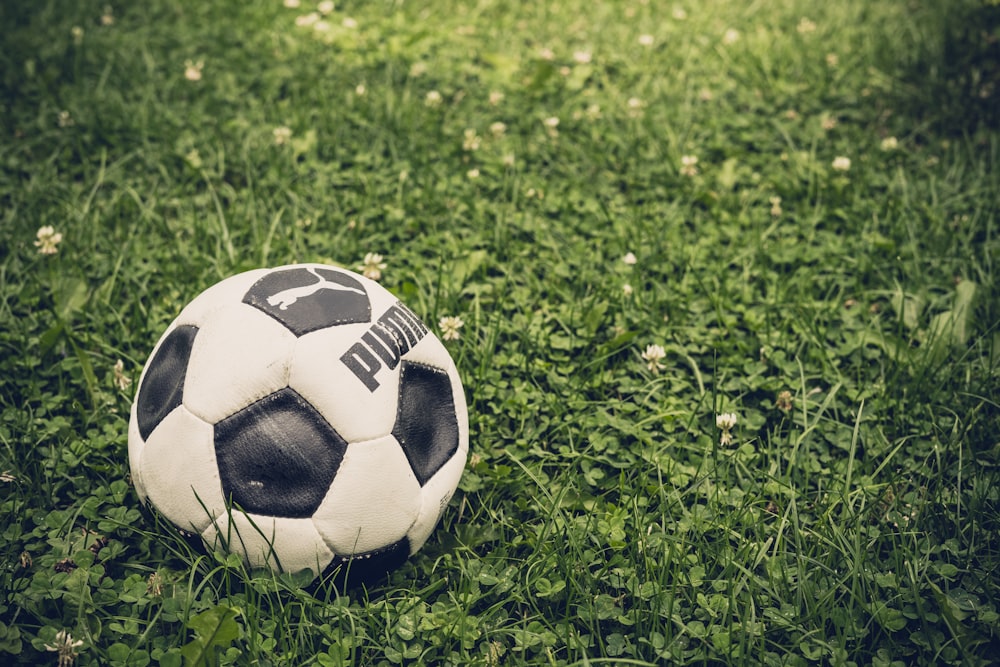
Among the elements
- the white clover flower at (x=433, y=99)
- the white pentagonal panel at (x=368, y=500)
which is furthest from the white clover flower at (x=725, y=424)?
the white clover flower at (x=433, y=99)

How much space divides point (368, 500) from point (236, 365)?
497 mm

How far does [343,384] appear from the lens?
2.16m

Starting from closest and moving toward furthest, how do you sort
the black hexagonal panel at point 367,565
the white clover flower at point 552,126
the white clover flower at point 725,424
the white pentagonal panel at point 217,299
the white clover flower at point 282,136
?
the black hexagonal panel at point 367,565 → the white pentagonal panel at point 217,299 → the white clover flower at point 725,424 → the white clover flower at point 282,136 → the white clover flower at point 552,126

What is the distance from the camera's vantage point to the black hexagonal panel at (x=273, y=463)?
2.11m

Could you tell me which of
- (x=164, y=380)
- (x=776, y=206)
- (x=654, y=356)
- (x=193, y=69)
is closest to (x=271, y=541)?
(x=164, y=380)

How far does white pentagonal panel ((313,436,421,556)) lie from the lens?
2123mm

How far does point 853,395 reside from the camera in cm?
301

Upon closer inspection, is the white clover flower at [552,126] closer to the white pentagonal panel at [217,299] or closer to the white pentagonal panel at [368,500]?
Answer: the white pentagonal panel at [217,299]

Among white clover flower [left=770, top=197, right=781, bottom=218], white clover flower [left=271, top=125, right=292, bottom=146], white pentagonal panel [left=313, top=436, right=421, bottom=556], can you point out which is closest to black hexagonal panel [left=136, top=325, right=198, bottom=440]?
white pentagonal panel [left=313, top=436, right=421, bottom=556]

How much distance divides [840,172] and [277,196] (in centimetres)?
275

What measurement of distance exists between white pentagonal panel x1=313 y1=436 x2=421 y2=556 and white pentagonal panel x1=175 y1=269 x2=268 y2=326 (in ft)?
1.86

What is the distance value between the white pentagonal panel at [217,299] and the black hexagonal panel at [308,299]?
3 cm

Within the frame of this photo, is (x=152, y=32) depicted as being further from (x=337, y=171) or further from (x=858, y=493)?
(x=858, y=493)

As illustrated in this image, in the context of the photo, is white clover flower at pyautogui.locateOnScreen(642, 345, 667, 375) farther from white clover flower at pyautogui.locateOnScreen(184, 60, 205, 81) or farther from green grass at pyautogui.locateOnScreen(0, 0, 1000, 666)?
white clover flower at pyautogui.locateOnScreen(184, 60, 205, 81)
